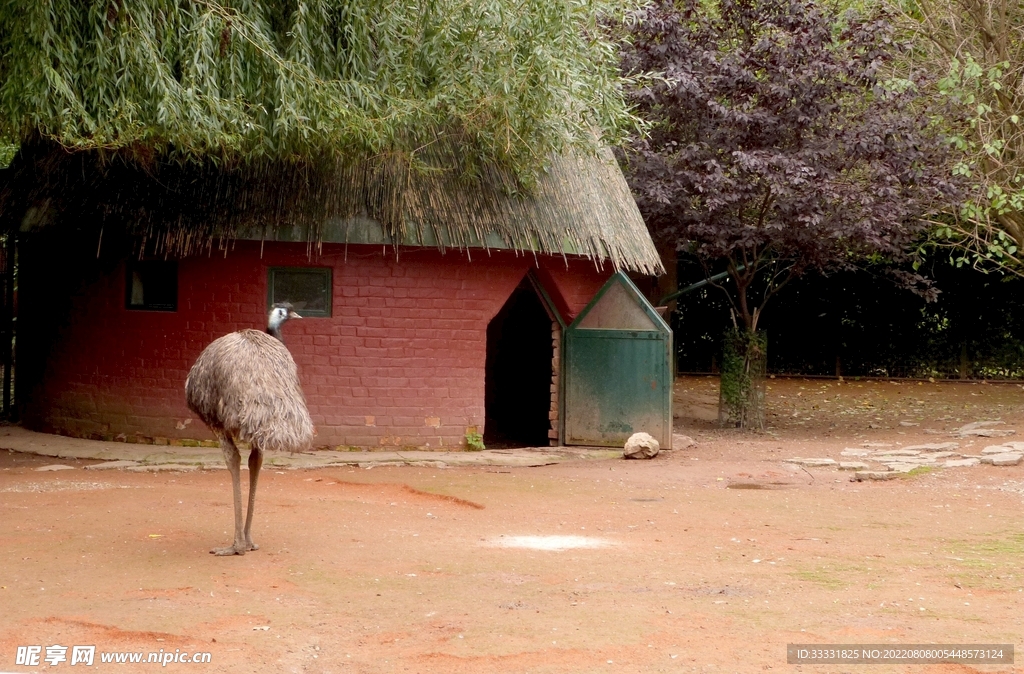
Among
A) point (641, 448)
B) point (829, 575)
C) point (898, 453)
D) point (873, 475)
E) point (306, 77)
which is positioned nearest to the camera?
point (829, 575)

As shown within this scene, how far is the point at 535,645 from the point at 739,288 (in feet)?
40.4

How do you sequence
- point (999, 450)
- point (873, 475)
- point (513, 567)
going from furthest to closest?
1. point (999, 450)
2. point (873, 475)
3. point (513, 567)

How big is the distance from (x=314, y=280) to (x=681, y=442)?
5033 mm

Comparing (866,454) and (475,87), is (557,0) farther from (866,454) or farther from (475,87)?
(866,454)

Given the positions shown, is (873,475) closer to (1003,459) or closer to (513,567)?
(1003,459)

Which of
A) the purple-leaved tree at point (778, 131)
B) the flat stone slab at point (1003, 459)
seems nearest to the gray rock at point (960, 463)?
the flat stone slab at point (1003, 459)

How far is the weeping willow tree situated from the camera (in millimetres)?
9695

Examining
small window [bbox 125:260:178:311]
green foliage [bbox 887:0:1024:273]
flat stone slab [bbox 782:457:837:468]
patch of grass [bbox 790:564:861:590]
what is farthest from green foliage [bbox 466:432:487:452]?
green foliage [bbox 887:0:1024:273]

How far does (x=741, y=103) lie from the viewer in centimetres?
1502

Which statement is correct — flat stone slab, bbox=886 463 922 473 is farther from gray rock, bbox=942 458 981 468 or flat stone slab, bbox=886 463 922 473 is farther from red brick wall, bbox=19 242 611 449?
red brick wall, bbox=19 242 611 449

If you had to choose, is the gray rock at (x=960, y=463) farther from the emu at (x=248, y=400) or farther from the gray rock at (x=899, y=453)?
the emu at (x=248, y=400)

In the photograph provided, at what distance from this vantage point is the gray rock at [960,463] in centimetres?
1252

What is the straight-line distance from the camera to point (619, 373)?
13570mm

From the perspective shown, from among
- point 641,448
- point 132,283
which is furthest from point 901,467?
point 132,283
